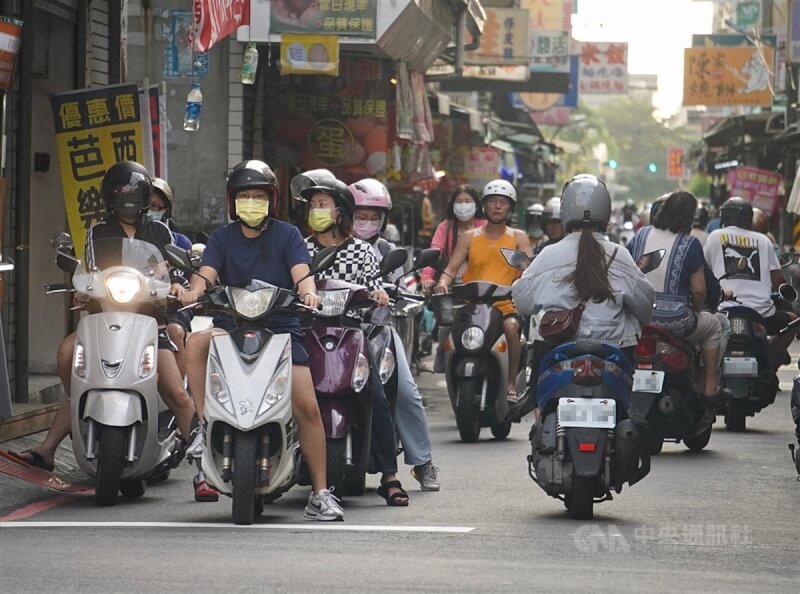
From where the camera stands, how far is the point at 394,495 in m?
10.1

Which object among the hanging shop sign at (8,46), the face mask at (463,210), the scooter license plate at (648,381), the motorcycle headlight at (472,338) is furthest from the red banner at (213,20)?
the scooter license plate at (648,381)

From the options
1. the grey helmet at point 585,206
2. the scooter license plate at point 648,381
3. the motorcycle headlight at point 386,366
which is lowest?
the scooter license plate at point 648,381

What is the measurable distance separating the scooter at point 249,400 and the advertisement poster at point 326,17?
1097cm

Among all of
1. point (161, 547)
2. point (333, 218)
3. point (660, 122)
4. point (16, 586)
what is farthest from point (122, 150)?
point (660, 122)

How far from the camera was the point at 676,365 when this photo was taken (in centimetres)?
1284

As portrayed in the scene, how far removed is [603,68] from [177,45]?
121ft

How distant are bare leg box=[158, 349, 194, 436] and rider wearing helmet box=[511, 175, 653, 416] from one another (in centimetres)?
195

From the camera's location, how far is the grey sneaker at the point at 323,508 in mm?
9297

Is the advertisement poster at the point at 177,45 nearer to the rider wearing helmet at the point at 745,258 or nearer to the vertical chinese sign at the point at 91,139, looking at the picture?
the vertical chinese sign at the point at 91,139

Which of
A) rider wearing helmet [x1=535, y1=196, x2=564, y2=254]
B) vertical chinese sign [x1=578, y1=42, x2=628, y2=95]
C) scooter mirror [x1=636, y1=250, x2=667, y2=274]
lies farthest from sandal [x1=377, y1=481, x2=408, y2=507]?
vertical chinese sign [x1=578, y1=42, x2=628, y2=95]

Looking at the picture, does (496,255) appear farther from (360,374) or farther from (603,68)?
(603,68)

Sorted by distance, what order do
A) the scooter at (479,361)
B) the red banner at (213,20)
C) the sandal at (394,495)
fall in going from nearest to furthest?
the sandal at (394,495)
the scooter at (479,361)
the red banner at (213,20)

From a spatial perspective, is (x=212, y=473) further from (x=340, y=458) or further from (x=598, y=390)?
(x=598, y=390)

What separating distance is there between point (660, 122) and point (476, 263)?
148004 mm
